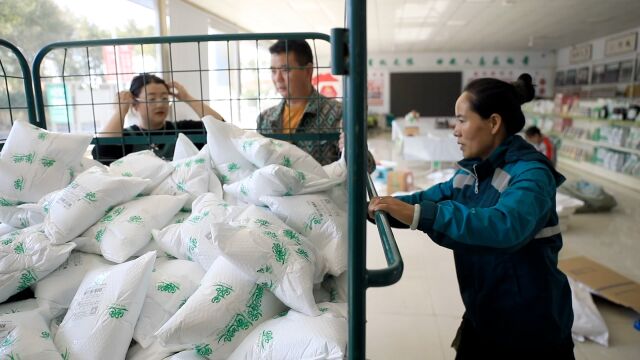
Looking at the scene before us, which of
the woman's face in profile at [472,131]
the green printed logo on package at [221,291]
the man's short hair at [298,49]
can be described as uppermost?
the man's short hair at [298,49]

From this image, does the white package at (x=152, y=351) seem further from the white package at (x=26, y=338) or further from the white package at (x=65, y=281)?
the white package at (x=65, y=281)

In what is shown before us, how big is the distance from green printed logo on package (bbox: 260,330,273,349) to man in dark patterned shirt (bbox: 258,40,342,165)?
3.47 feet

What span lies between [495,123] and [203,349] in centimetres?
91

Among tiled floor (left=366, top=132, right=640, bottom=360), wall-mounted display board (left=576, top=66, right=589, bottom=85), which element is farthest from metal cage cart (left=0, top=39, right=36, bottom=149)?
wall-mounted display board (left=576, top=66, right=589, bottom=85)

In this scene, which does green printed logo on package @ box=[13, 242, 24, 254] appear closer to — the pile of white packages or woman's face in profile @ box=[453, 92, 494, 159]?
the pile of white packages

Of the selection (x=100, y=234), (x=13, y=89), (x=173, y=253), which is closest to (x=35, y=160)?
(x=100, y=234)

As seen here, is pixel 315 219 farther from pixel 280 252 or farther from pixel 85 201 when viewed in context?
pixel 85 201

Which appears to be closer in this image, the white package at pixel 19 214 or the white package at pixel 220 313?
the white package at pixel 220 313

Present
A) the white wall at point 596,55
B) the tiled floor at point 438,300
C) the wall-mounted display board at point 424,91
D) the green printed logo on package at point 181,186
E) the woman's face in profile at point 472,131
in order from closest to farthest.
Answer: the woman's face in profile at point 472,131, the green printed logo on package at point 181,186, the tiled floor at point 438,300, the white wall at point 596,55, the wall-mounted display board at point 424,91

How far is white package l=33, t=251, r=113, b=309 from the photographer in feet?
3.46

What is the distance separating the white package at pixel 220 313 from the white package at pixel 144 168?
2.09 ft

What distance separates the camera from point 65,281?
1.09 meters

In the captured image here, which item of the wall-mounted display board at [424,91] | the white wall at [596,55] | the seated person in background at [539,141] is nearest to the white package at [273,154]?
the seated person in background at [539,141]

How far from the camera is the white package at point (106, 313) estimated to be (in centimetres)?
87
